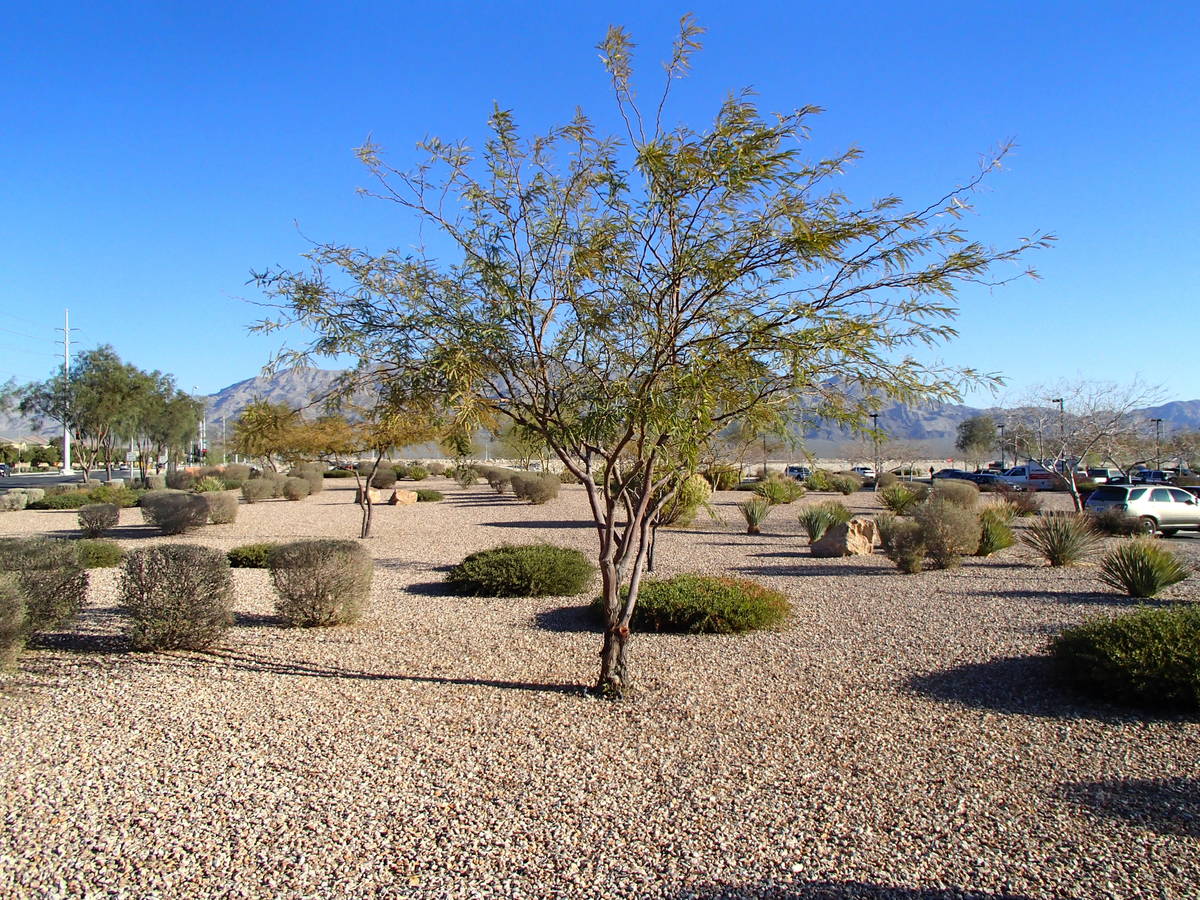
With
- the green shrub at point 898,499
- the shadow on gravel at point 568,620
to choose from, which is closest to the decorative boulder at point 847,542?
the shadow on gravel at point 568,620

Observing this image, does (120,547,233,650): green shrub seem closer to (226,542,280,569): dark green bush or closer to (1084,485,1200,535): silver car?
(226,542,280,569): dark green bush

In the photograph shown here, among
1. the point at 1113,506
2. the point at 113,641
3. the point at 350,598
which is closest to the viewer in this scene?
the point at 113,641

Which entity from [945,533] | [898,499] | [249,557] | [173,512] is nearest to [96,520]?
[173,512]

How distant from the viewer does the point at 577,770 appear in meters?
5.83

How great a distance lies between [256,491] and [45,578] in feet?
102

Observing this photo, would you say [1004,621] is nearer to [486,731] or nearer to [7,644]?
[486,731]

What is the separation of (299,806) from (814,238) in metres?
5.06

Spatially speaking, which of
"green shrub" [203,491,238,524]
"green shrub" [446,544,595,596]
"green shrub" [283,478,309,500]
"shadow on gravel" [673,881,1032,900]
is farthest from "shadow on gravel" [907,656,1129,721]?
"green shrub" [283,478,309,500]

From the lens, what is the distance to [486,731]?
6680mm

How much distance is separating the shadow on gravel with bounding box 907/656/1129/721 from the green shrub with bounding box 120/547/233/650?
7338 mm

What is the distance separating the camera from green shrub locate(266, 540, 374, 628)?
10602 mm

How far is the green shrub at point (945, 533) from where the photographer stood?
52.5 ft

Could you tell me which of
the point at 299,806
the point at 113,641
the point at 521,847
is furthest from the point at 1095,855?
the point at 113,641

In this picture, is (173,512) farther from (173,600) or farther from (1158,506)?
(1158,506)
